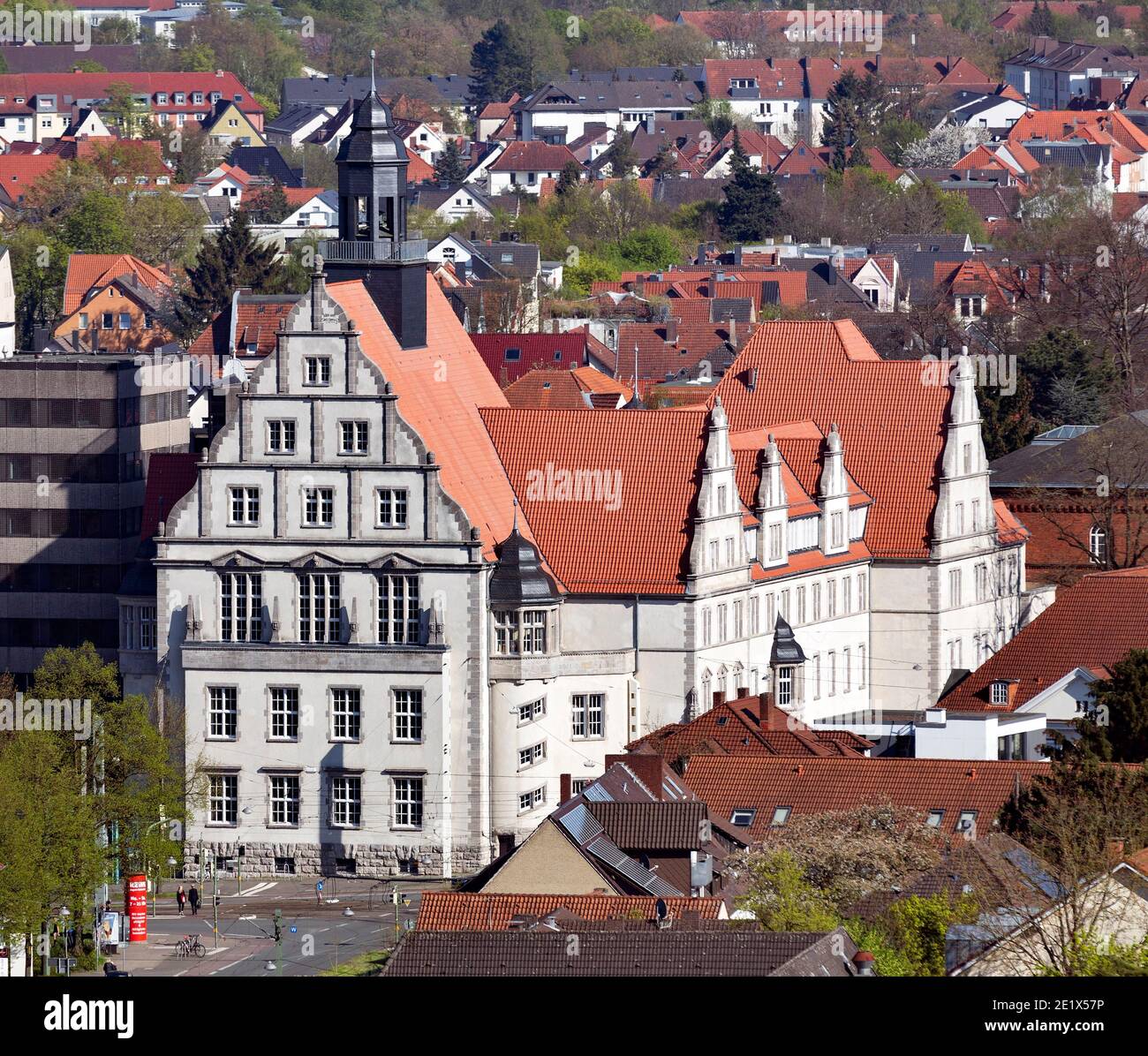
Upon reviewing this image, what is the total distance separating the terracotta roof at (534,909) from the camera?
152ft

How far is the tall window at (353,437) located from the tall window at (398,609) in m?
2.71

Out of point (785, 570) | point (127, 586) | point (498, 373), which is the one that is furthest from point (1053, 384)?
point (127, 586)

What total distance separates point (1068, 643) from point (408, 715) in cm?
1714

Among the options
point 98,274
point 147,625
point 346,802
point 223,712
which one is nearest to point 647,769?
point 346,802

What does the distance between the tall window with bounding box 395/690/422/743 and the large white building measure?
0.06 m

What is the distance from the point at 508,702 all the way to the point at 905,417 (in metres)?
20.8

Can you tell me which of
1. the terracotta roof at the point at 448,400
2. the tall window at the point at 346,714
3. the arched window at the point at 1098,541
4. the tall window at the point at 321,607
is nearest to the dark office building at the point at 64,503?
the terracotta roof at the point at 448,400

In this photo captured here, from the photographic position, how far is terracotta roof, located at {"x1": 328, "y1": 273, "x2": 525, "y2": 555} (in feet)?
237

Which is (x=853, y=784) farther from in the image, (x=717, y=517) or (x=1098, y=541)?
(x=1098, y=541)

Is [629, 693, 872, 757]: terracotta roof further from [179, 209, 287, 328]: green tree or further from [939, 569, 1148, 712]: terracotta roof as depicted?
[179, 209, 287, 328]: green tree

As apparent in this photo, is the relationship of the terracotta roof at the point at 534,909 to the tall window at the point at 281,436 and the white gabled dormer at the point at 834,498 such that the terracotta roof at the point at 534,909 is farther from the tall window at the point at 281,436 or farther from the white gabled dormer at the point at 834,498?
the white gabled dormer at the point at 834,498

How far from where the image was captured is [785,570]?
79562mm

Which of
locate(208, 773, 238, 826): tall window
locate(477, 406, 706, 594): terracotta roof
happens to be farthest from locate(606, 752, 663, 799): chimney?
locate(477, 406, 706, 594): terracotta roof

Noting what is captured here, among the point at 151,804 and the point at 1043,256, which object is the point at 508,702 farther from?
the point at 1043,256
